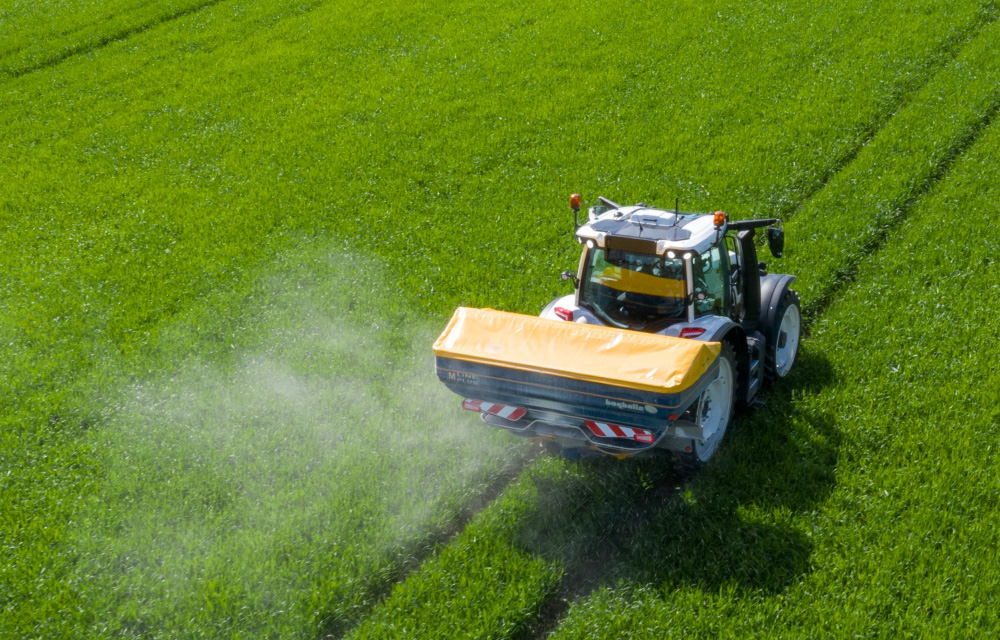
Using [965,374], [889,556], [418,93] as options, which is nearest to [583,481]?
[889,556]

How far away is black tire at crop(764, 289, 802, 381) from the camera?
9.93 metres

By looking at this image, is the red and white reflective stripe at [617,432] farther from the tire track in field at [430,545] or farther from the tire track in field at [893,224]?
the tire track in field at [893,224]

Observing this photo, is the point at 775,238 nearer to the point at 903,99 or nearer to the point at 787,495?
the point at 787,495

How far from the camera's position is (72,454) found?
937 cm

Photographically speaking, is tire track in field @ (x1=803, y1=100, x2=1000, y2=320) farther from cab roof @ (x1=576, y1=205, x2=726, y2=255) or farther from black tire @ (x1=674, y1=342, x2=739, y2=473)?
cab roof @ (x1=576, y1=205, x2=726, y2=255)

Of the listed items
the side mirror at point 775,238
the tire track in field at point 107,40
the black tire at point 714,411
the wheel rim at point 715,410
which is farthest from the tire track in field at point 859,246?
the tire track in field at point 107,40

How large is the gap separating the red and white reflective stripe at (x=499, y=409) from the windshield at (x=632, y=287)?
1.44m

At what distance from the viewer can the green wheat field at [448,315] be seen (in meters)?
7.57

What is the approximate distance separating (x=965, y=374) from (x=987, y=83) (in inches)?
428

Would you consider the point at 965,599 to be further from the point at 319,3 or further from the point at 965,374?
the point at 319,3

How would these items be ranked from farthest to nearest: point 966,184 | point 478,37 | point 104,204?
point 478,37, point 104,204, point 966,184

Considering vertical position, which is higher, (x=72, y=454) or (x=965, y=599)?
(x=72, y=454)

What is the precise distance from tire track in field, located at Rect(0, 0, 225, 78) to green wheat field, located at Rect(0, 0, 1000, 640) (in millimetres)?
488

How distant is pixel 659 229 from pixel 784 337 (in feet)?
8.84
